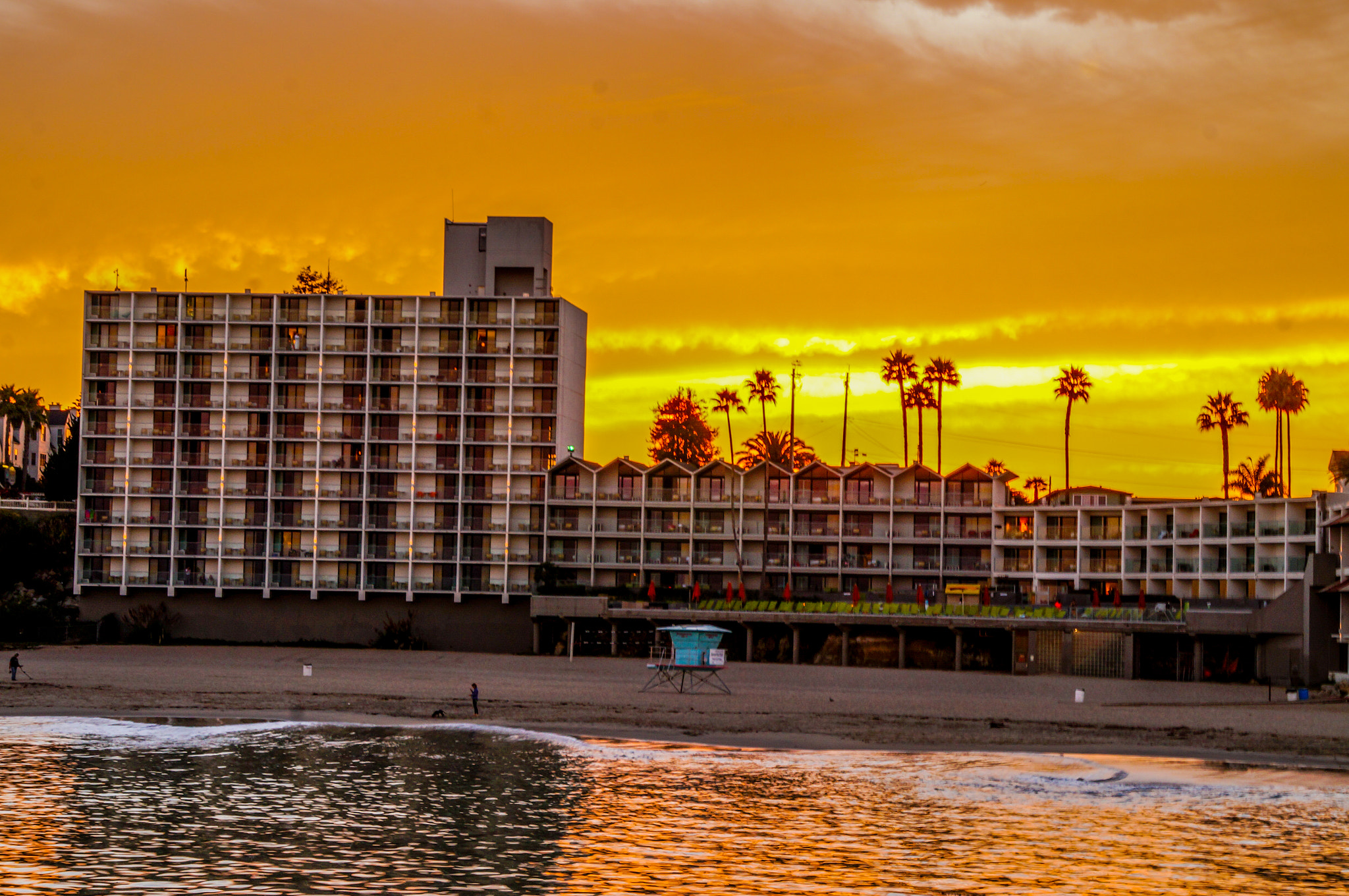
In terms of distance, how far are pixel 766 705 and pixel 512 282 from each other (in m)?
68.5

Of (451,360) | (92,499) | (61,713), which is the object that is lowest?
(61,713)

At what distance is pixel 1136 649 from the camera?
9238 centimetres

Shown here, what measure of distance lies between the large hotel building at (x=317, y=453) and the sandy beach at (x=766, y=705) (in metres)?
27.9

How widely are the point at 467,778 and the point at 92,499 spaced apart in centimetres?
8966

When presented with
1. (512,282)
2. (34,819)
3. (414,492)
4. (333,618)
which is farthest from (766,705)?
(512,282)

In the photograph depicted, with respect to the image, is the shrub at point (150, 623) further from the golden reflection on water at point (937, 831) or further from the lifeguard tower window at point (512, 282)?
the golden reflection on water at point (937, 831)

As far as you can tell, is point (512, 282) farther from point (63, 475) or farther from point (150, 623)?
point (63, 475)

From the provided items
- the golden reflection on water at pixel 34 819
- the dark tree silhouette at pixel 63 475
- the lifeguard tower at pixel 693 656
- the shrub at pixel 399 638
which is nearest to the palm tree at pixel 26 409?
the dark tree silhouette at pixel 63 475

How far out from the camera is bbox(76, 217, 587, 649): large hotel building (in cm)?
12194

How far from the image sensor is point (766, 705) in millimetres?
68125

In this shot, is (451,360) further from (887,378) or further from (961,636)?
(887,378)

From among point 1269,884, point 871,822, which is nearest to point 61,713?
point 871,822

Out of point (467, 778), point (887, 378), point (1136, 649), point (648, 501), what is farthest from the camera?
point (887, 378)

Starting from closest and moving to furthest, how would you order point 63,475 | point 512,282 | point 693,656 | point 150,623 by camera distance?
1. point 693,656
2. point 150,623
3. point 512,282
4. point 63,475
